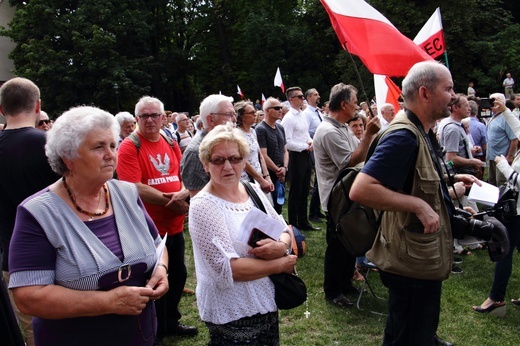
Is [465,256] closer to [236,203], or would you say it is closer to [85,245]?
[236,203]

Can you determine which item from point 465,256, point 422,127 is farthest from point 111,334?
point 465,256

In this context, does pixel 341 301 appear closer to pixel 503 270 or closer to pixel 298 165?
pixel 503 270

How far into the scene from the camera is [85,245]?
209cm

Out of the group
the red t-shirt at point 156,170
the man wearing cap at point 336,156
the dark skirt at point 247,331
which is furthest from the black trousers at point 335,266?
the dark skirt at point 247,331

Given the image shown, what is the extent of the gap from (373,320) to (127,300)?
3.13m

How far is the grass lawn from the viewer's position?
4.15 m

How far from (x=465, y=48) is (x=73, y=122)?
28118 millimetres

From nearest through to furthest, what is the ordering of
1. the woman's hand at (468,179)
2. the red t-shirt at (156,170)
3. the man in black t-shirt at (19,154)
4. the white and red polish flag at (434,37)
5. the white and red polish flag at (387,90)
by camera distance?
the man in black t-shirt at (19,154) → the woman's hand at (468,179) → the red t-shirt at (156,170) → the white and red polish flag at (387,90) → the white and red polish flag at (434,37)

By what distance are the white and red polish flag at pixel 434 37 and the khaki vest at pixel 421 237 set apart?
4183 mm

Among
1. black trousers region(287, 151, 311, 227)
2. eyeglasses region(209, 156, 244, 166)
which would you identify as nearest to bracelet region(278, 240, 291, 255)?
eyeglasses region(209, 156, 244, 166)

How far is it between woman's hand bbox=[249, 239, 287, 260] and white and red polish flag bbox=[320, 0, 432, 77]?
239 centimetres

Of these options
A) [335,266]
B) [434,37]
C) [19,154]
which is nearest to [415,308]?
[335,266]

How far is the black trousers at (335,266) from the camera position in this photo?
4.86 metres

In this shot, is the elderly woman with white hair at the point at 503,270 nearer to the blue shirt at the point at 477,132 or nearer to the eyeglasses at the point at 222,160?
the eyeglasses at the point at 222,160
